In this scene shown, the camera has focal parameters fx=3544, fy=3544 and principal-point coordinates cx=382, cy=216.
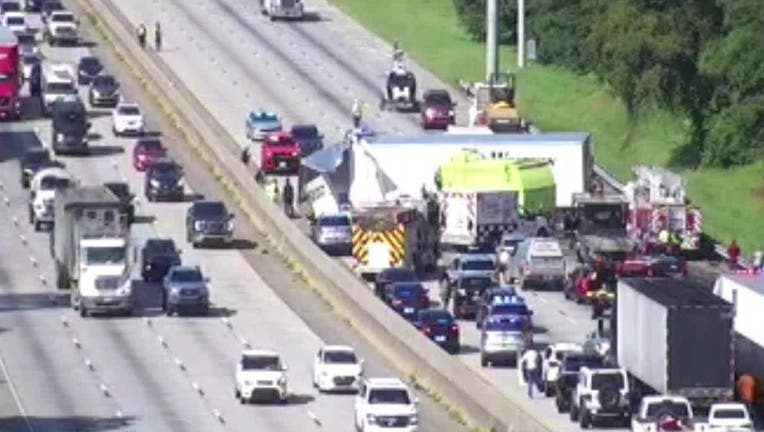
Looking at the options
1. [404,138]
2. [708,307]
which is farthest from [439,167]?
[708,307]

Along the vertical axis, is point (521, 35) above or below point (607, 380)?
above

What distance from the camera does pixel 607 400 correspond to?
85812mm

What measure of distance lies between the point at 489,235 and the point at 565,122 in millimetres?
33592

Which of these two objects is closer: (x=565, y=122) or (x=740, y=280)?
(x=740, y=280)

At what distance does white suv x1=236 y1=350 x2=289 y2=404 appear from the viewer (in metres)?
92.1

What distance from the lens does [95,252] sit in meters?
107

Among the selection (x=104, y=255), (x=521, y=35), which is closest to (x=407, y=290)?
(x=104, y=255)

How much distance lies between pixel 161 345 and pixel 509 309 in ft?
34.9

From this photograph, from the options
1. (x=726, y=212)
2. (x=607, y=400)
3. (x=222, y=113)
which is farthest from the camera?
(x=222, y=113)

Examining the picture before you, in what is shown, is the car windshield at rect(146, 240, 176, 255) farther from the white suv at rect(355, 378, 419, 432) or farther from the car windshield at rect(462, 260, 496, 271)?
the white suv at rect(355, 378, 419, 432)

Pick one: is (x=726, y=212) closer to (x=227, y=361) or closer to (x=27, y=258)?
(x=27, y=258)

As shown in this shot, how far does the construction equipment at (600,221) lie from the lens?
114000 mm

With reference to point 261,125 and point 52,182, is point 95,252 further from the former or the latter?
point 261,125

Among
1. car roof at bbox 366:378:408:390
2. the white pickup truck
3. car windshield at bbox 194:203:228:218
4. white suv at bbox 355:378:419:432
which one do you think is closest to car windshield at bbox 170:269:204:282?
car windshield at bbox 194:203:228:218
